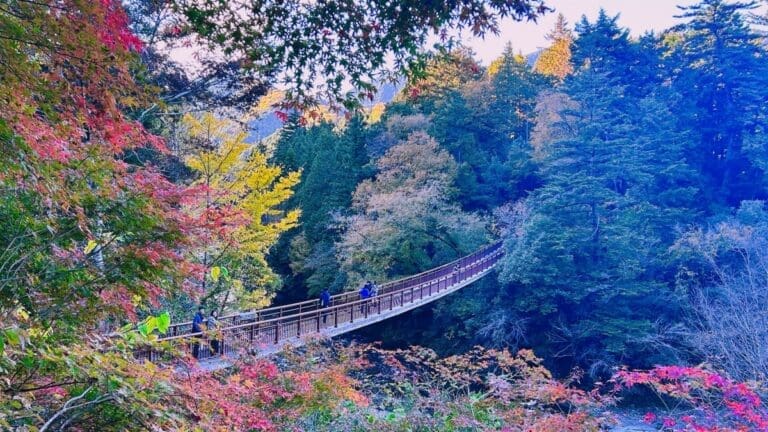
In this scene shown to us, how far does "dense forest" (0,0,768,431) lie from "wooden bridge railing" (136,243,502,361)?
0.59m

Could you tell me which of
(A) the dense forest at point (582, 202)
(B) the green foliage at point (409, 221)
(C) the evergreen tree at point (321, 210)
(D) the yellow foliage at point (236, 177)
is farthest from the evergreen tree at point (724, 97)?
(D) the yellow foliage at point (236, 177)

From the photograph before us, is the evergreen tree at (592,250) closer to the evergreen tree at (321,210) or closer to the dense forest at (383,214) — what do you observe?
the dense forest at (383,214)

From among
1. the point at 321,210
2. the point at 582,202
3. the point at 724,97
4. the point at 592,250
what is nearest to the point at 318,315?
the point at 592,250

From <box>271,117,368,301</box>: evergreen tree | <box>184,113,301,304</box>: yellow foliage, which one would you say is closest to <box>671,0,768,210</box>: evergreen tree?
<box>271,117,368,301</box>: evergreen tree

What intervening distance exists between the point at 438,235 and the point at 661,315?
7.20 m

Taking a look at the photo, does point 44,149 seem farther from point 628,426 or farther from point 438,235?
point 438,235

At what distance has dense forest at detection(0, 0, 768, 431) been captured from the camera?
1.86 m

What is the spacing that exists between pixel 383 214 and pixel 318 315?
7286 mm

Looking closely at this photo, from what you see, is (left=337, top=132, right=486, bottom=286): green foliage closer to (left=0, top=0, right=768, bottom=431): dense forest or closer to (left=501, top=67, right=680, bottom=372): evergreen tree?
(left=0, top=0, right=768, bottom=431): dense forest

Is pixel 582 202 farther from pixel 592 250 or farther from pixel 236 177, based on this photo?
pixel 236 177

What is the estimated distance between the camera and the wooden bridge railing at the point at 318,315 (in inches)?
256

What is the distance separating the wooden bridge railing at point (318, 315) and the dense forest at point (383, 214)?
587mm

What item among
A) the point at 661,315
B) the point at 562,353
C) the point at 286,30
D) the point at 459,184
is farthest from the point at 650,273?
the point at 286,30

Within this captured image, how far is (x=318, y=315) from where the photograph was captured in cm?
927
